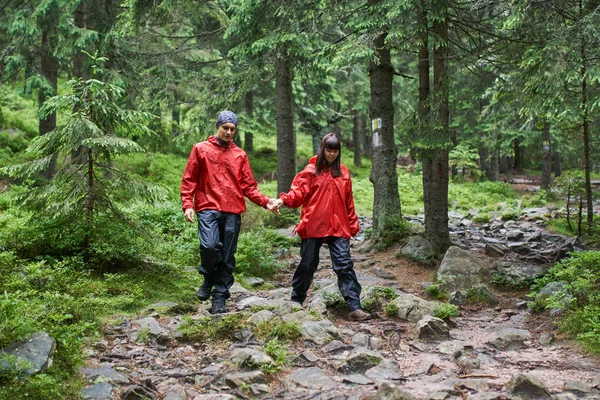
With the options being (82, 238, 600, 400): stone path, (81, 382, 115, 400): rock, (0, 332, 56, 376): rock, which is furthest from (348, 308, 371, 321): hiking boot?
(0, 332, 56, 376): rock

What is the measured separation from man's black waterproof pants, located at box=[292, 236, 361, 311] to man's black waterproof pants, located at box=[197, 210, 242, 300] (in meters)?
0.91

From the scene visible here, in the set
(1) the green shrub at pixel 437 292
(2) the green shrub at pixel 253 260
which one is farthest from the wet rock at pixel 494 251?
(2) the green shrub at pixel 253 260

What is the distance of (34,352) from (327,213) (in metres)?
3.59

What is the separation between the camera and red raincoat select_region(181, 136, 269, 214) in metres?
6.04

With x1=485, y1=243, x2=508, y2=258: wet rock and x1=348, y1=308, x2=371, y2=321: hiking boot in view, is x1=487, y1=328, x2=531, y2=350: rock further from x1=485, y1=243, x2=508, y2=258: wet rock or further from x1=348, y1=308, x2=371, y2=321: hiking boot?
x1=485, y1=243, x2=508, y2=258: wet rock

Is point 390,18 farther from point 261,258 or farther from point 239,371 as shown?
point 239,371

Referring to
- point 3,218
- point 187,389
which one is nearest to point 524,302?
point 187,389

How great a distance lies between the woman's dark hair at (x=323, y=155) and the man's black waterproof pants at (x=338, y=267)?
826 mm

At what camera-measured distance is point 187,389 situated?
409 cm

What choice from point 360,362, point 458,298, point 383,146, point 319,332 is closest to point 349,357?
point 360,362

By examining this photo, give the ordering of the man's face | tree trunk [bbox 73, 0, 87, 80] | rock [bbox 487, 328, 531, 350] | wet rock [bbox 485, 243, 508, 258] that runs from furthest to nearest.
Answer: tree trunk [bbox 73, 0, 87, 80]
wet rock [bbox 485, 243, 508, 258]
the man's face
rock [bbox 487, 328, 531, 350]

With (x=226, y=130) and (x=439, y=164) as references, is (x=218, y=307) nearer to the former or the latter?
(x=226, y=130)

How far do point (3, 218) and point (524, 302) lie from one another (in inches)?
310

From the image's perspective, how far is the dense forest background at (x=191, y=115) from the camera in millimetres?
6418
